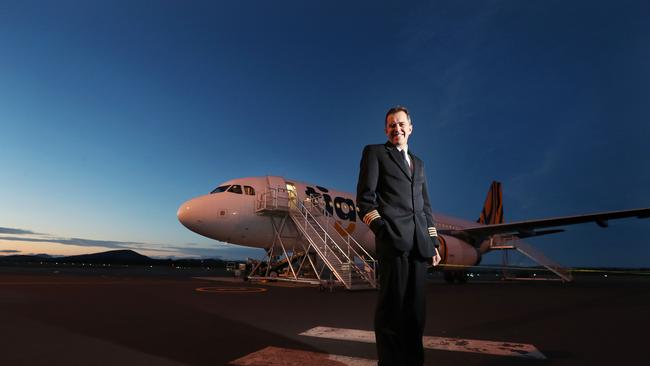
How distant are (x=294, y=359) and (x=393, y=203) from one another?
1842 millimetres

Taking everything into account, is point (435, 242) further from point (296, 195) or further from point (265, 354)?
point (296, 195)

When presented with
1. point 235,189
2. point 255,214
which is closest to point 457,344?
point 255,214

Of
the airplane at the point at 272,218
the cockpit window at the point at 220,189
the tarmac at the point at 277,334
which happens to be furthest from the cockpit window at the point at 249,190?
the tarmac at the point at 277,334

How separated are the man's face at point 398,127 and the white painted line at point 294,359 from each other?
2078 millimetres

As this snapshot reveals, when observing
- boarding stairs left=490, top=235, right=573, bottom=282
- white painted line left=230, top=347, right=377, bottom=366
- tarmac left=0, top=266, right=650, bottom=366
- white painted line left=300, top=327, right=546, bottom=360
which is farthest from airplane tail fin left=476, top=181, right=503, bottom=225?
white painted line left=230, top=347, right=377, bottom=366

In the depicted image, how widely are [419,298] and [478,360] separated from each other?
1.46 meters

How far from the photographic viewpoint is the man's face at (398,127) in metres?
3.44

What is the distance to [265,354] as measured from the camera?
13.0 feet

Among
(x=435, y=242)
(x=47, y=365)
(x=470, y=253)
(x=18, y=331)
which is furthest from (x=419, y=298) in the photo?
(x=470, y=253)

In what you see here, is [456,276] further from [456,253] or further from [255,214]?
[255,214]

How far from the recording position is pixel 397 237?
3055 mm

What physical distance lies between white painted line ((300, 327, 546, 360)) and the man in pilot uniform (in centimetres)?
175

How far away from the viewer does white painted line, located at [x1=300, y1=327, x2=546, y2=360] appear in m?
4.26

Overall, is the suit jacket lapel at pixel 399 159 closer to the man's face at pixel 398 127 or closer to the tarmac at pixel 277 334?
the man's face at pixel 398 127
